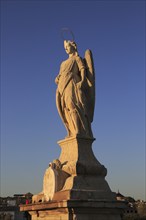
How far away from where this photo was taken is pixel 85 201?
9.86 meters

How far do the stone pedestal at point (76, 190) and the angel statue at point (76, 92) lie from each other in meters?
0.52

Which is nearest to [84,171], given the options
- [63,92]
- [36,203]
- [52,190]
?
[52,190]

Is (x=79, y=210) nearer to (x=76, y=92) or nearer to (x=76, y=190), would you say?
(x=76, y=190)

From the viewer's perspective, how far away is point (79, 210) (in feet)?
32.4

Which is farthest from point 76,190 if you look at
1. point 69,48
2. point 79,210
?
point 69,48

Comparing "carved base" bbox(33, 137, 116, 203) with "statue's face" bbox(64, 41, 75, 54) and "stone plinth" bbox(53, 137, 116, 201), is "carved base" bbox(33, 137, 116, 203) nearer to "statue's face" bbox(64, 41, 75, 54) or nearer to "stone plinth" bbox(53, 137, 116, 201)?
"stone plinth" bbox(53, 137, 116, 201)

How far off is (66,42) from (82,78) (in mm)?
1674

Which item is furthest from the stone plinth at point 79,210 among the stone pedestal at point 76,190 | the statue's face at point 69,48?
the statue's face at point 69,48

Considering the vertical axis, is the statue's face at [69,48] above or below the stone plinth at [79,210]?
above

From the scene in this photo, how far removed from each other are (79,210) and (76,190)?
54 centimetres

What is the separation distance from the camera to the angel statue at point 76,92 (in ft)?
37.8

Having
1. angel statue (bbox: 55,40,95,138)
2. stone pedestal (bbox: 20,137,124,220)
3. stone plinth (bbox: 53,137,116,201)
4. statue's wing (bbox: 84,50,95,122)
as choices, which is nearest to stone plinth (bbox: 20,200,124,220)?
stone pedestal (bbox: 20,137,124,220)

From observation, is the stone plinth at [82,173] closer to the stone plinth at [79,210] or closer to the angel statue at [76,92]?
the stone plinth at [79,210]

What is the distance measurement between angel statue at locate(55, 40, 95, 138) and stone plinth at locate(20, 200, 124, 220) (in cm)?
227
